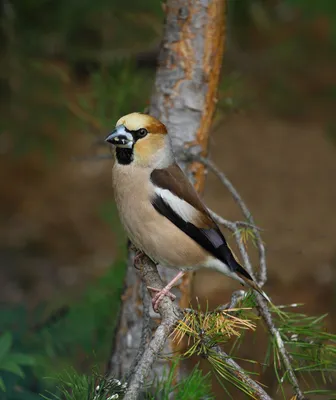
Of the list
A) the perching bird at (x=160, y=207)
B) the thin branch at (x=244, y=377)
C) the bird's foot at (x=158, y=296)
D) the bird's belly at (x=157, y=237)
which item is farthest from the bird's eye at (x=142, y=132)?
the thin branch at (x=244, y=377)

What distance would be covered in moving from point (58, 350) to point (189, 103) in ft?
5.53

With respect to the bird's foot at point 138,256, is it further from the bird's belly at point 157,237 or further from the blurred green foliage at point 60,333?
the blurred green foliage at point 60,333

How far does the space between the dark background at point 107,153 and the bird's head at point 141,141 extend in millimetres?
739

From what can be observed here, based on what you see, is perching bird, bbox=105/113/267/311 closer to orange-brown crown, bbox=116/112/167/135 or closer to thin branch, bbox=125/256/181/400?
orange-brown crown, bbox=116/112/167/135

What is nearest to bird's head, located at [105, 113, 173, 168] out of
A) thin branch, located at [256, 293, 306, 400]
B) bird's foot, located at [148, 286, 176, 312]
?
bird's foot, located at [148, 286, 176, 312]

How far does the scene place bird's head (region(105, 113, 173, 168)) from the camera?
2.92 m

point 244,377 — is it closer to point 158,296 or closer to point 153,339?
point 153,339

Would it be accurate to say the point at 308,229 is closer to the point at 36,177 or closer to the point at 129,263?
the point at 36,177

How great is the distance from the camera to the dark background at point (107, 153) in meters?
4.40

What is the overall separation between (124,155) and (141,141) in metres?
0.10

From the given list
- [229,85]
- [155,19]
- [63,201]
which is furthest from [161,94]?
[63,201]

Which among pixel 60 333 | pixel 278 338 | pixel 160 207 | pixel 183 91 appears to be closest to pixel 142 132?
pixel 160 207

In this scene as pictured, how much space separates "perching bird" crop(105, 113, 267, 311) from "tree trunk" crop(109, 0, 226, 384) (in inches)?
15.9

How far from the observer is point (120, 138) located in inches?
115
